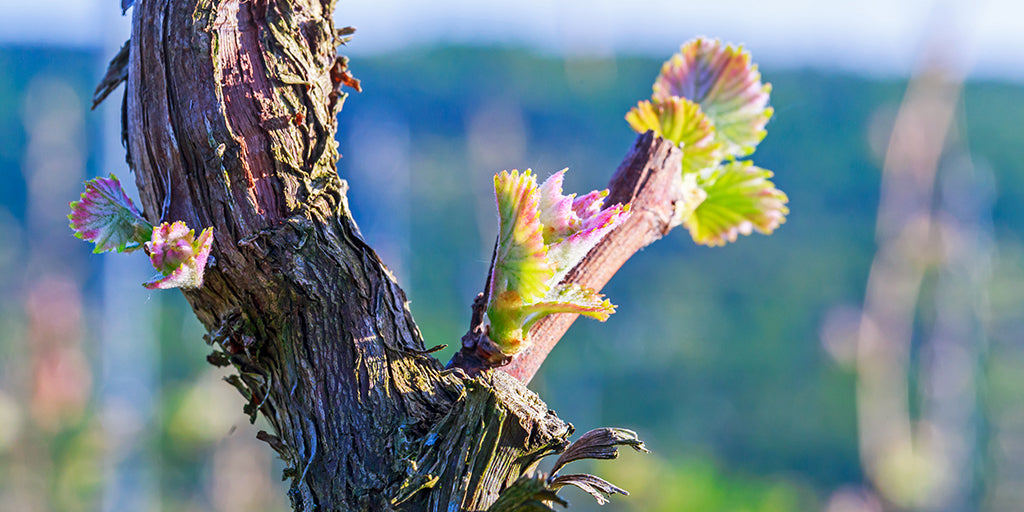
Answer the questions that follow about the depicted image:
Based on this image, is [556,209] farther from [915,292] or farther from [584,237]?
[915,292]

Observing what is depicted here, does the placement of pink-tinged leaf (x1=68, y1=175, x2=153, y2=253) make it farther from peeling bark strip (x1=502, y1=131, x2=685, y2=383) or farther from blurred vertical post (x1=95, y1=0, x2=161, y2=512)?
blurred vertical post (x1=95, y1=0, x2=161, y2=512)

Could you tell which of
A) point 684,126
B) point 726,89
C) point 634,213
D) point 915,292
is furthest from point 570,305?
point 915,292

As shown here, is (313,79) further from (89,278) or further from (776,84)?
(776,84)

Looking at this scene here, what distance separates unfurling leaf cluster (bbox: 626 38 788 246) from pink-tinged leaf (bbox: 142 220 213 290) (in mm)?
531

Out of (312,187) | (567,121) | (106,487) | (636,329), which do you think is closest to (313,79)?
(312,187)

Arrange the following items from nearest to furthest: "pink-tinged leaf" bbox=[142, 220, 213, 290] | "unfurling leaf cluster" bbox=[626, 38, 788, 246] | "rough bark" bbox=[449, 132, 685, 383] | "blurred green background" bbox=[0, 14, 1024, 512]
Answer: "pink-tinged leaf" bbox=[142, 220, 213, 290] < "rough bark" bbox=[449, 132, 685, 383] < "unfurling leaf cluster" bbox=[626, 38, 788, 246] < "blurred green background" bbox=[0, 14, 1024, 512]

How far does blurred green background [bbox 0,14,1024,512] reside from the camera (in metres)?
6.37

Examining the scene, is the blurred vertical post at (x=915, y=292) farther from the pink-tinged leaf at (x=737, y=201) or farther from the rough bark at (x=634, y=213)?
the rough bark at (x=634, y=213)

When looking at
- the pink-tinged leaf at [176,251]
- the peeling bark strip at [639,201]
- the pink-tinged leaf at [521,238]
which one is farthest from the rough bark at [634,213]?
the pink-tinged leaf at [176,251]

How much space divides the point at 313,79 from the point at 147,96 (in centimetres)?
15

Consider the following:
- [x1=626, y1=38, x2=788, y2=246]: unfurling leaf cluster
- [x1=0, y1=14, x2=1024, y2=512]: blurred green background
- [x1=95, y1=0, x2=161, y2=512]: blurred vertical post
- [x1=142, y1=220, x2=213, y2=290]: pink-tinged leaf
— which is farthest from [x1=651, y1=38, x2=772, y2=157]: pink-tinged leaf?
[x1=95, y1=0, x2=161, y2=512]: blurred vertical post

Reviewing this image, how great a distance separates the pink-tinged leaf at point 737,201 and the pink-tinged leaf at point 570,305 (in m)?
0.32

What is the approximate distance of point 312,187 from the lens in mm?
747

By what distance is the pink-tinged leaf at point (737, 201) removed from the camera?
1.00 metres
